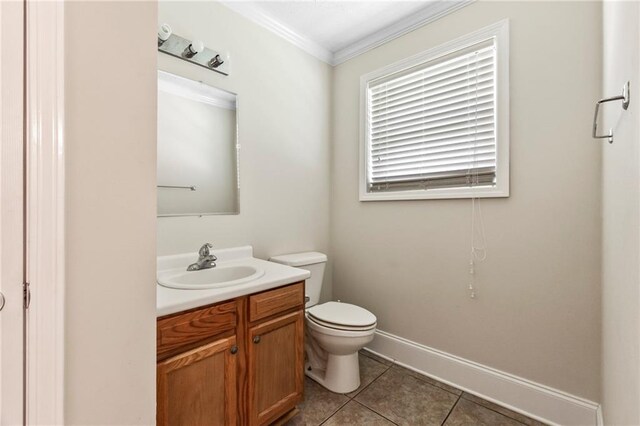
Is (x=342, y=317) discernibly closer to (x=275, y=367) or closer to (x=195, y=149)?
(x=275, y=367)

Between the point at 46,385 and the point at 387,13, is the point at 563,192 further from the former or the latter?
the point at 46,385

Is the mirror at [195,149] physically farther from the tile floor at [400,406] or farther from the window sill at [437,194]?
the tile floor at [400,406]

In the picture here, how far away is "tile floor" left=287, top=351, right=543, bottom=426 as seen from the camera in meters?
1.51

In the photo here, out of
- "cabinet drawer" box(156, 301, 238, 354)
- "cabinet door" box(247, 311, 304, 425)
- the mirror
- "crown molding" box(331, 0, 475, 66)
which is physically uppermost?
"crown molding" box(331, 0, 475, 66)

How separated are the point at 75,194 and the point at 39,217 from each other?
0.08 m

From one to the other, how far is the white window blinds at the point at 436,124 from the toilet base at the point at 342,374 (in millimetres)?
1244

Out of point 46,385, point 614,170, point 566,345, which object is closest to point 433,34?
point 614,170

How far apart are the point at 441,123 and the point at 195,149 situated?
1.61 m

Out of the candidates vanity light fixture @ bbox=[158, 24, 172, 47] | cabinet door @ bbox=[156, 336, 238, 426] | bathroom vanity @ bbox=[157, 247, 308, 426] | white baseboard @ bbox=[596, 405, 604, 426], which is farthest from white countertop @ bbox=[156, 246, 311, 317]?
white baseboard @ bbox=[596, 405, 604, 426]

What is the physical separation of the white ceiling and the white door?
1.53 metres

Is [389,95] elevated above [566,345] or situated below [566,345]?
above

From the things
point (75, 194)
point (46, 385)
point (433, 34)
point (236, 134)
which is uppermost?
point (433, 34)

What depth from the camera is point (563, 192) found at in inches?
58.0

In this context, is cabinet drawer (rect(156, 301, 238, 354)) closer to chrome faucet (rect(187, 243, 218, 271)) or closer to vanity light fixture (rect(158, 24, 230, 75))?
chrome faucet (rect(187, 243, 218, 271))
